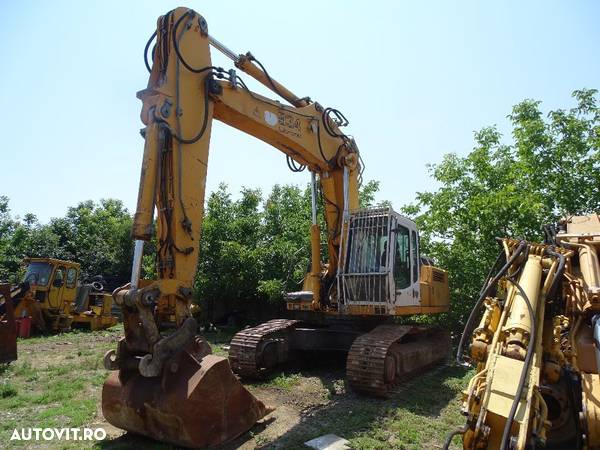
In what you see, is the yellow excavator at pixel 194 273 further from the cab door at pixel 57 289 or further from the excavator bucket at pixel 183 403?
the cab door at pixel 57 289

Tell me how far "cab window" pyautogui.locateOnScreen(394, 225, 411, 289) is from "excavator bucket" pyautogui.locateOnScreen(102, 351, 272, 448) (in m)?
3.63

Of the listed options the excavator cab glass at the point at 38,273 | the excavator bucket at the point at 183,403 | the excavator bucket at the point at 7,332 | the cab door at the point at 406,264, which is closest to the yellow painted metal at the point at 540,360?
the excavator bucket at the point at 183,403

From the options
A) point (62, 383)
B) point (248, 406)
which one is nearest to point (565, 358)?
point (248, 406)

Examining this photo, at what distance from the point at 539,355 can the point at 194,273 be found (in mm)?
3664

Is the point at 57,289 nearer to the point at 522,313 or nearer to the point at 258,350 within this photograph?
the point at 258,350

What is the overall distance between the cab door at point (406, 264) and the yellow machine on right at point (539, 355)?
311 cm

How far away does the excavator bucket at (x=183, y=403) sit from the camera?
454 centimetres

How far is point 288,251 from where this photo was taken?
14.6 m

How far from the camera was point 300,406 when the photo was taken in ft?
20.9

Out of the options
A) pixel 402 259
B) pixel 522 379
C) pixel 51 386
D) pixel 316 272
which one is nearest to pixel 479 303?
pixel 522 379

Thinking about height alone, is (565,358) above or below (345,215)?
below

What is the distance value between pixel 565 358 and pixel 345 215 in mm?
5030

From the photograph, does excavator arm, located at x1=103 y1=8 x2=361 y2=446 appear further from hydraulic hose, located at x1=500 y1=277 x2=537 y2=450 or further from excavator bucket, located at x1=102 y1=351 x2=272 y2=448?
hydraulic hose, located at x1=500 y1=277 x2=537 y2=450

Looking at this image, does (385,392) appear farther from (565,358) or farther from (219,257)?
(219,257)
